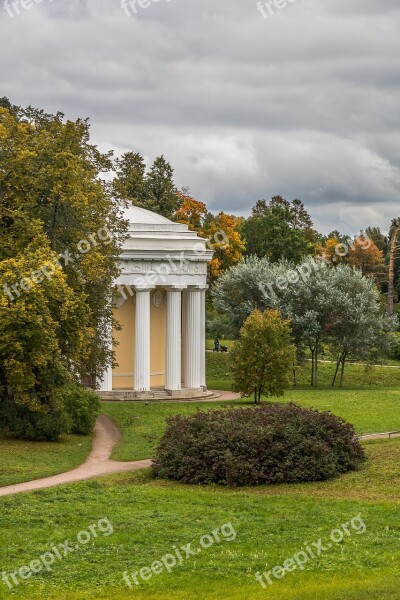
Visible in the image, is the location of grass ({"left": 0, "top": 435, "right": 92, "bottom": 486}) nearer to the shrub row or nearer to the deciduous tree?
the shrub row

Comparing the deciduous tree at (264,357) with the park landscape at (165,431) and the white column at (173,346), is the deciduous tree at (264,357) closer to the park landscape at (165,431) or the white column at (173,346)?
the park landscape at (165,431)

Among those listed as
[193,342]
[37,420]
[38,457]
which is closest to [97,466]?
[38,457]

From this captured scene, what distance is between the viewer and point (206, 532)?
17.9 m

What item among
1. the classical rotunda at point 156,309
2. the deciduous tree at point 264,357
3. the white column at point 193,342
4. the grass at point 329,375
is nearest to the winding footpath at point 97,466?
the deciduous tree at point 264,357

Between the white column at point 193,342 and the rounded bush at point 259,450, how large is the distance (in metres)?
24.8

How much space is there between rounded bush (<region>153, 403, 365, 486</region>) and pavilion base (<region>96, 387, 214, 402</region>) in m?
21.7

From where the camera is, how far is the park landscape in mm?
15547

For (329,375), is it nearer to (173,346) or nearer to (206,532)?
Result: (173,346)

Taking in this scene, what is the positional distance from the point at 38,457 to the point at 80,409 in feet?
18.6

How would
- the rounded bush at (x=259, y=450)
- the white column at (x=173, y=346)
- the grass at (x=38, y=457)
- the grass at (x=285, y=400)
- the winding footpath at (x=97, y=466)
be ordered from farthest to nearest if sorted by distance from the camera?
the white column at (x=173, y=346)
the grass at (x=285, y=400)
the grass at (x=38, y=457)
the winding footpath at (x=97, y=466)
the rounded bush at (x=259, y=450)

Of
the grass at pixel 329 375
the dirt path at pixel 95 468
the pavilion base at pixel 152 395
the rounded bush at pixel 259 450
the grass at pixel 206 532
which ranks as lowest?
the grass at pixel 206 532

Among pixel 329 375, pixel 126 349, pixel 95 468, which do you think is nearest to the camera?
pixel 95 468

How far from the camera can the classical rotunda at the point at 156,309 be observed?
1893 inches

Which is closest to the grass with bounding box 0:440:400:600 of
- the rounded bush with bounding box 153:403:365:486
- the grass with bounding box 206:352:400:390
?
the rounded bush with bounding box 153:403:365:486
